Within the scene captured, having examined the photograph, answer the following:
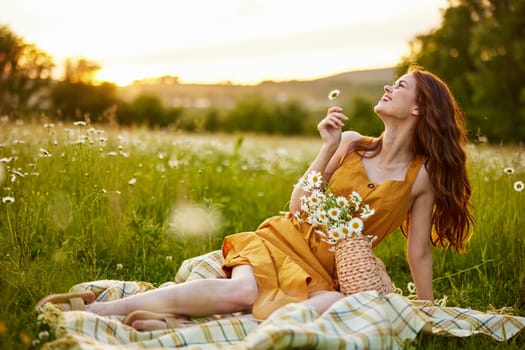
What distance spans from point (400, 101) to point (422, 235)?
75cm

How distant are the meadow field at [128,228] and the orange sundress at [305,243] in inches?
24.3

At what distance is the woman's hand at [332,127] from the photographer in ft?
10.5

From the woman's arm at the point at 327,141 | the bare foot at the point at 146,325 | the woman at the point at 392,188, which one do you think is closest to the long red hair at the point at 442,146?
the woman at the point at 392,188

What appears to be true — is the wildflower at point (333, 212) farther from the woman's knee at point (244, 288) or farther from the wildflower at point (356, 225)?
the woman's knee at point (244, 288)

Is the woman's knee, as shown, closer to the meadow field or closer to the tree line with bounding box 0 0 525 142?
the meadow field

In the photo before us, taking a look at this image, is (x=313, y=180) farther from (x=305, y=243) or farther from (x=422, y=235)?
(x=422, y=235)

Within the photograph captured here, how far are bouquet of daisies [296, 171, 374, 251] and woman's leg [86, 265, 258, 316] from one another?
467 millimetres

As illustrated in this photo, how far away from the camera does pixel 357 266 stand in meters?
2.98

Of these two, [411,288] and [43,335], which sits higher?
[43,335]

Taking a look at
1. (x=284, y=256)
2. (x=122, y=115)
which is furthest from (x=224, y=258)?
(x=122, y=115)

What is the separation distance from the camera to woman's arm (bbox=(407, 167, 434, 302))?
3320mm

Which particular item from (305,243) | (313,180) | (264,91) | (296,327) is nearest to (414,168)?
(313,180)

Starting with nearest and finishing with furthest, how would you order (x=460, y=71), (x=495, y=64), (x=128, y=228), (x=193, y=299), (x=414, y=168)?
1. (x=193, y=299)
2. (x=414, y=168)
3. (x=128, y=228)
4. (x=495, y=64)
5. (x=460, y=71)

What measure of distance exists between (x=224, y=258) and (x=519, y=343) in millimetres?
1640
